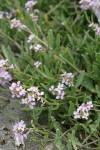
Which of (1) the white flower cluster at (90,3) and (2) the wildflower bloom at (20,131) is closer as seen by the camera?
(2) the wildflower bloom at (20,131)

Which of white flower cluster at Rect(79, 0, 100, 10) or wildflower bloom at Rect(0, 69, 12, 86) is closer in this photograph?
wildflower bloom at Rect(0, 69, 12, 86)

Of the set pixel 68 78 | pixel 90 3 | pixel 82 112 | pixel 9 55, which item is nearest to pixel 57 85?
pixel 68 78

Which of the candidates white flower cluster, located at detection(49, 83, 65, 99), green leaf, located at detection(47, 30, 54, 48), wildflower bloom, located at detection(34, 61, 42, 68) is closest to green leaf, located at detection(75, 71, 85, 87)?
white flower cluster, located at detection(49, 83, 65, 99)

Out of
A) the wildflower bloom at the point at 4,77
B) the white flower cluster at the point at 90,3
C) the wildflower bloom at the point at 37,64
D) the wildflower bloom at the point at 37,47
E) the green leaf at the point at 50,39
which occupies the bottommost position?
the wildflower bloom at the point at 4,77

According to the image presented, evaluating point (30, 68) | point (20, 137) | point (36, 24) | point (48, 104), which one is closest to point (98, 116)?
point (48, 104)

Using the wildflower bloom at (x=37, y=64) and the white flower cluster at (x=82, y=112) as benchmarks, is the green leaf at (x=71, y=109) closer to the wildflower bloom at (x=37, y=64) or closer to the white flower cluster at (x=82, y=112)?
the white flower cluster at (x=82, y=112)

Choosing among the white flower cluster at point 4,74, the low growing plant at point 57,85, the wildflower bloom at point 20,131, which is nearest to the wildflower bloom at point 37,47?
the low growing plant at point 57,85

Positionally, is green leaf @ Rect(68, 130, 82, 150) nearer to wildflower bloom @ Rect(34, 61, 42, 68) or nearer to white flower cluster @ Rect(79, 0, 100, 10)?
wildflower bloom @ Rect(34, 61, 42, 68)

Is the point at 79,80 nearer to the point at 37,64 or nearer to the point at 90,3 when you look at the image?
the point at 37,64
